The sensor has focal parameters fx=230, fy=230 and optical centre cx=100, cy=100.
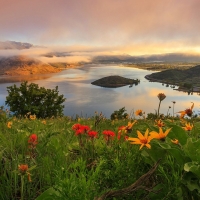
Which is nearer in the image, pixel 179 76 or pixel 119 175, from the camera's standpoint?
pixel 119 175

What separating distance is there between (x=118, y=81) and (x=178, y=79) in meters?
49.2

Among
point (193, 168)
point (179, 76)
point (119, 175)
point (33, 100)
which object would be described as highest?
point (193, 168)

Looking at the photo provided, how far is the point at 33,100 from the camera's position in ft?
171

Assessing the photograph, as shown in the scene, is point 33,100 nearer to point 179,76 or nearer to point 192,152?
point 192,152

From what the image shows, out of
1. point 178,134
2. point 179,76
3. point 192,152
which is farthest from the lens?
point 179,76

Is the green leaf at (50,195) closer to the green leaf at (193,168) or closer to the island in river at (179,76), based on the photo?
the green leaf at (193,168)

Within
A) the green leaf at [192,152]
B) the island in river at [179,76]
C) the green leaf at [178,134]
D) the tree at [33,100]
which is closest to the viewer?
the green leaf at [192,152]

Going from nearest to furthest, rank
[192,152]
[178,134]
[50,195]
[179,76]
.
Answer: [50,195] < [192,152] < [178,134] < [179,76]

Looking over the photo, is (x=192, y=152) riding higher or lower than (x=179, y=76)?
higher

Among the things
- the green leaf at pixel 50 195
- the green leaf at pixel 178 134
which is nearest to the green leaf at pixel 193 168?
the green leaf at pixel 178 134

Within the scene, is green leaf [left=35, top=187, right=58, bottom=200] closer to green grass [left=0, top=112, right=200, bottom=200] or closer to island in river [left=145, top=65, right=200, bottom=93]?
green grass [left=0, top=112, right=200, bottom=200]

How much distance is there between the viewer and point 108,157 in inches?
69.1

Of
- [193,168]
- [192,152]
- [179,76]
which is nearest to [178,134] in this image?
[192,152]

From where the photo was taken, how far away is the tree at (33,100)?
4947 centimetres
